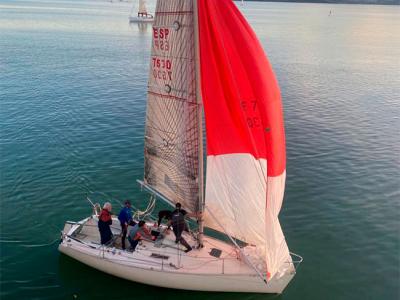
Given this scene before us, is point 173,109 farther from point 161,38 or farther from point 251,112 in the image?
point 251,112

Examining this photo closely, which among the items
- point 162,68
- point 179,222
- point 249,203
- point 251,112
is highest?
point 162,68

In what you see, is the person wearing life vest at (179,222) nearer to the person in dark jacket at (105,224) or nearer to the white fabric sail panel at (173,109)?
the white fabric sail panel at (173,109)

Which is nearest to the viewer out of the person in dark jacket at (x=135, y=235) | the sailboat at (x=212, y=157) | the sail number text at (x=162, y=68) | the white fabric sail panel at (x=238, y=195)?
the sailboat at (x=212, y=157)

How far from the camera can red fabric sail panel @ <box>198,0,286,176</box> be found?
35.5 ft

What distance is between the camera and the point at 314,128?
98.5 feet

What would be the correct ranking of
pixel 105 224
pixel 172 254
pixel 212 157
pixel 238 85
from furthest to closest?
pixel 105 224
pixel 172 254
pixel 212 157
pixel 238 85

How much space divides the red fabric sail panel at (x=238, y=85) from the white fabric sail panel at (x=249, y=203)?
51 cm

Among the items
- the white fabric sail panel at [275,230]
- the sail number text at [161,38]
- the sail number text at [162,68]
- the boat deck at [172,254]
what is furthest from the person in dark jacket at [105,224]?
the sail number text at [161,38]

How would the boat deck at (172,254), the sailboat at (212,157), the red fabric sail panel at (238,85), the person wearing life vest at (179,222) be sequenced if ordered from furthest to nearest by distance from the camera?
the person wearing life vest at (179,222) < the boat deck at (172,254) < the sailboat at (212,157) < the red fabric sail panel at (238,85)

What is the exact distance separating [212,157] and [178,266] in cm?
405

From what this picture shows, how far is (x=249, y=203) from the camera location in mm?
12414

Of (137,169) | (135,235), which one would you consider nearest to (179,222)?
(135,235)

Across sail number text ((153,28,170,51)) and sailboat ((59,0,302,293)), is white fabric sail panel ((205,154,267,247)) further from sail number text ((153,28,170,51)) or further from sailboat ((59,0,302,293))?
sail number text ((153,28,170,51))

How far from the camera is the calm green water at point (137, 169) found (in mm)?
14094
